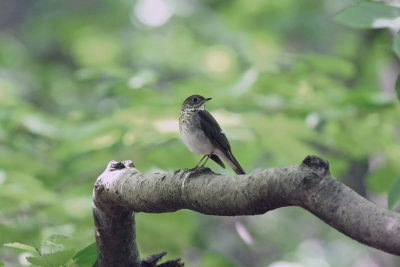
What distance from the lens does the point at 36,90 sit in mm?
10430

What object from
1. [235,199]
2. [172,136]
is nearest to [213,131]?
[172,136]

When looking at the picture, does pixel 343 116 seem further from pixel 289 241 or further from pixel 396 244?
pixel 289 241

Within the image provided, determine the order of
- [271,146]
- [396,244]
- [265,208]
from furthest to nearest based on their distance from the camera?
[271,146]
[265,208]
[396,244]

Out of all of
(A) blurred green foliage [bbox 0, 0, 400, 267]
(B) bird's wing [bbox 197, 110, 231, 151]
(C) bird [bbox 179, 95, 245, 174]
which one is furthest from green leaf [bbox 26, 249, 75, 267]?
(B) bird's wing [bbox 197, 110, 231, 151]

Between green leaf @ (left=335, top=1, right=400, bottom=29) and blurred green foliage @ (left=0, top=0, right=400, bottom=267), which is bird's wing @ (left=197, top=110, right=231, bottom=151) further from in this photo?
green leaf @ (left=335, top=1, right=400, bottom=29)

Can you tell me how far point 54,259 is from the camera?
2.04 meters

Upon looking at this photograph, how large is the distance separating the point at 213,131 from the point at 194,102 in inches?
16.7

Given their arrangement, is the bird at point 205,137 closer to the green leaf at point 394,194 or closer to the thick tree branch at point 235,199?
the thick tree branch at point 235,199

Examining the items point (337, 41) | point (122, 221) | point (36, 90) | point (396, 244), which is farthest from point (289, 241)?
point (396, 244)

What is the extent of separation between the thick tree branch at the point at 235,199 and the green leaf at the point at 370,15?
29.0 inches

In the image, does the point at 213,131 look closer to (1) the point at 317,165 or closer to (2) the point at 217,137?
(2) the point at 217,137

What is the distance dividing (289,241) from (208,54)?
19.5ft

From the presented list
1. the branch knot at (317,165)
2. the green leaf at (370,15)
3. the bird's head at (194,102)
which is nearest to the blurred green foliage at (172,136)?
the green leaf at (370,15)

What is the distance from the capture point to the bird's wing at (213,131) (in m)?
3.66
